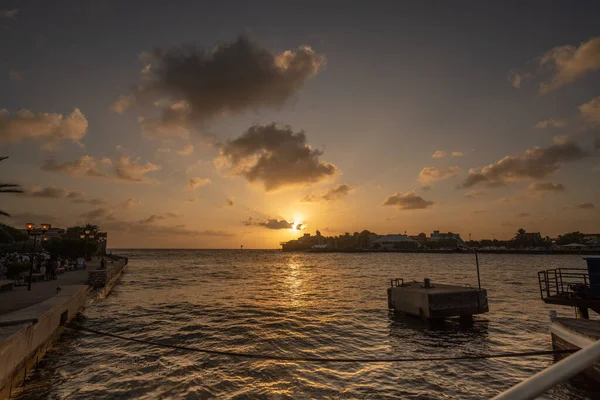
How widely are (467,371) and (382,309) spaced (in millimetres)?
13189

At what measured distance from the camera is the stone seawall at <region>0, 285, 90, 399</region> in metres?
9.94

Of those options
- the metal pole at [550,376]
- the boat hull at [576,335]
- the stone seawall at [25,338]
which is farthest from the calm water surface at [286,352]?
the metal pole at [550,376]

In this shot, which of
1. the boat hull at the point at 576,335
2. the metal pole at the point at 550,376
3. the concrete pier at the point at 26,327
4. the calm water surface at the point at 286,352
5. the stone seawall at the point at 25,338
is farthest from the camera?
the boat hull at the point at 576,335

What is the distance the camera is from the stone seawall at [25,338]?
9.94m

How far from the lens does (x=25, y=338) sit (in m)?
11.4

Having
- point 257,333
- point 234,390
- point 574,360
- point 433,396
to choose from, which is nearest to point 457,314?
point 433,396

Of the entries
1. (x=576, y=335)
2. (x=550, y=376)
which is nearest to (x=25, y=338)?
(x=550, y=376)

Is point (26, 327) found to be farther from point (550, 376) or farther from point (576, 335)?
point (576, 335)

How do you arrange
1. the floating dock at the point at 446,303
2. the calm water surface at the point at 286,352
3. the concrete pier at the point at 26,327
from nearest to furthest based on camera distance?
the concrete pier at the point at 26,327 < the calm water surface at the point at 286,352 < the floating dock at the point at 446,303

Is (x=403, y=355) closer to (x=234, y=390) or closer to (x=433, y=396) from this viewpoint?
(x=433, y=396)

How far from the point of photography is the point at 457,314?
20.2 meters

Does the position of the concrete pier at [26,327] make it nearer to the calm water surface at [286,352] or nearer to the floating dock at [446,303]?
the calm water surface at [286,352]

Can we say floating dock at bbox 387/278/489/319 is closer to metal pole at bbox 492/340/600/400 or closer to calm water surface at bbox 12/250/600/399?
calm water surface at bbox 12/250/600/399

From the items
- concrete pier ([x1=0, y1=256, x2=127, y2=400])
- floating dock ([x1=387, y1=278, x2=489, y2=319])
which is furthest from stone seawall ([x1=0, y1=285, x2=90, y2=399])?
floating dock ([x1=387, y1=278, x2=489, y2=319])
